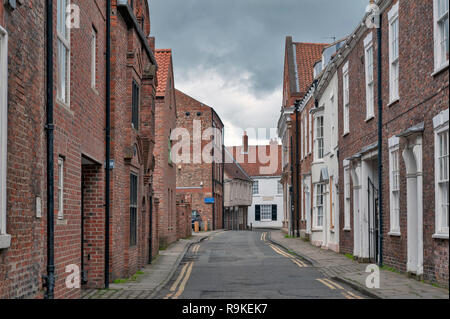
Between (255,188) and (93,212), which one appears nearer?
(93,212)

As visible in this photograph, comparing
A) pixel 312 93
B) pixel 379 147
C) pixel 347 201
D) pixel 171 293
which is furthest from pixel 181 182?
pixel 171 293

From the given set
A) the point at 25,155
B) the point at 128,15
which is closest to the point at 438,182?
the point at 25,155

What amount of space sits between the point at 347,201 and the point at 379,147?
5409 millimetres

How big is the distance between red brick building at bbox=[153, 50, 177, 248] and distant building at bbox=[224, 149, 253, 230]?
32940mm

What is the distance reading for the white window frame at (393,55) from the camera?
53.1 ft

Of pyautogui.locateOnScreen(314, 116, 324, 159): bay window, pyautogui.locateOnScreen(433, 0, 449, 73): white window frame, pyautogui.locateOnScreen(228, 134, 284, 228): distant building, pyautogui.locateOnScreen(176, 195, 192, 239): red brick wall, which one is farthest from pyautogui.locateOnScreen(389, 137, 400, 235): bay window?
pyautogui.locateOnScreen(228, 134, 284, 228): distant building

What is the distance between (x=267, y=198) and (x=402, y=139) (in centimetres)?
6673

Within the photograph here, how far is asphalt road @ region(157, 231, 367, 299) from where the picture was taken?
12.8 meters

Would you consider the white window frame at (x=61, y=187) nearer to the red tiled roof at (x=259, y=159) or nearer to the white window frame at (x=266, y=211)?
the white window frame at (x=266, y=211)

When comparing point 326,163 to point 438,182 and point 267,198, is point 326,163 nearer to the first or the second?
point 438,182

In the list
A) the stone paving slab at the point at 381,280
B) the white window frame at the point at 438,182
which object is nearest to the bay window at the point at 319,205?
the stone paving slab at the point at 381,280

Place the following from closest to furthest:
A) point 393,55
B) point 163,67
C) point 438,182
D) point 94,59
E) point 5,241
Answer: point 5,241 < point 438,182 < point 94,59 < point 393,55 < point 163,67

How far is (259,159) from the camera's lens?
87.4 meters
